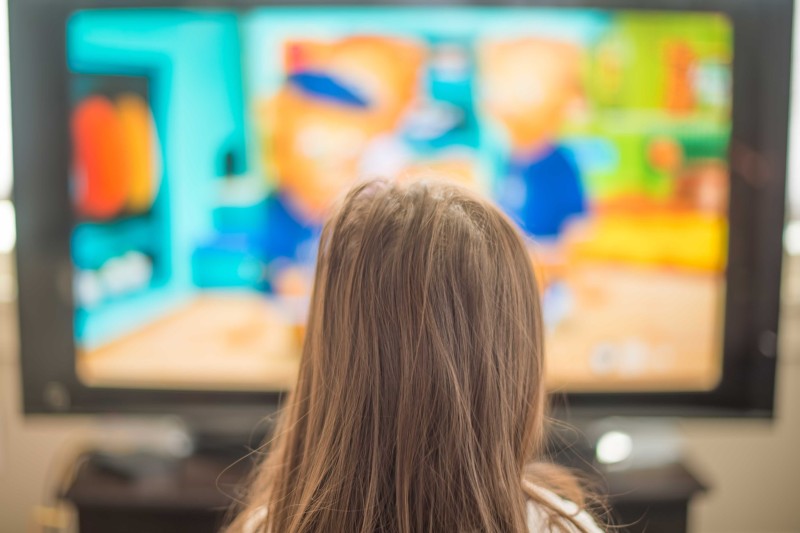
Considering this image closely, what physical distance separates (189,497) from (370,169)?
82cm

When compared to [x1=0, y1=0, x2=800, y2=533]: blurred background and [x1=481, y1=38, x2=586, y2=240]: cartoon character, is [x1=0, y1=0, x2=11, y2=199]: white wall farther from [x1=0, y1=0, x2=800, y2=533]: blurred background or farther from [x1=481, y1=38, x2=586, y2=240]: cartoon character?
[x1=481, y1=38, x2=586, y2=240]: cartoon character

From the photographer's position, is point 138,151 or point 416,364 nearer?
point 416,364

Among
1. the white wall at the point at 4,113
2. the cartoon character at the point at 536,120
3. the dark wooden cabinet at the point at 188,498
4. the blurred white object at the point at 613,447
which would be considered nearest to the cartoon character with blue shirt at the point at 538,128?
the cartoon character at the point at 536,120

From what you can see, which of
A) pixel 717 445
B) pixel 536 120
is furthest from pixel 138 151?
pixel 717 445

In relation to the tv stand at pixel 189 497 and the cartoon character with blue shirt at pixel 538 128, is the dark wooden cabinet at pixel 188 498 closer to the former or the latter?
the tv stand at pixel 189 497

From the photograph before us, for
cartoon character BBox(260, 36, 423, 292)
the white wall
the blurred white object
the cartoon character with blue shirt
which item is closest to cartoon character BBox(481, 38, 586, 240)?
the cartoon character with blue shirt

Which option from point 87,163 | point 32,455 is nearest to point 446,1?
point 87,163

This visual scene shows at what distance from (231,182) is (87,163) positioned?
0.34 metres

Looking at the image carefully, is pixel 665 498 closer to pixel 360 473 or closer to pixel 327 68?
pixel 360 473

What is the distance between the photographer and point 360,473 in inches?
35.1

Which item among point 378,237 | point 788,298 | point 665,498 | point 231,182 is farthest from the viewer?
point 788,298

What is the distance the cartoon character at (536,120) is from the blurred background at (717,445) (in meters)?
0.80

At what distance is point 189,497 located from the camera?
4.98ft

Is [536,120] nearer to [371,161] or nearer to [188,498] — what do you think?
[371,161]
